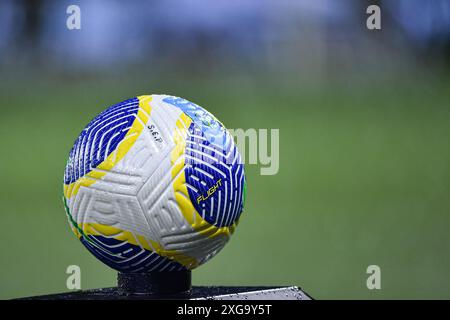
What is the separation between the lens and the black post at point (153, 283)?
1176mm

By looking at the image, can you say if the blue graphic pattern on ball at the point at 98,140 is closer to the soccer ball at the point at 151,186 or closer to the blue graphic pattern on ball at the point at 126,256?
the soccer ball at the point at 151,186

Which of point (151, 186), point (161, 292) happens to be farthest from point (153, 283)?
point (151, 186)

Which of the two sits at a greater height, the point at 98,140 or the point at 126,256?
the point at 98,140

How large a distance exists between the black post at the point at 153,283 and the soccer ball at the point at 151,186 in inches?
0.7

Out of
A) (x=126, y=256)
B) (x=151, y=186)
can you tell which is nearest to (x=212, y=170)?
(x=151, y=186)

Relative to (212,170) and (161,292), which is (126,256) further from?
(212,170)

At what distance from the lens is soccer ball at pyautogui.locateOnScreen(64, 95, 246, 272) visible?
1.11m

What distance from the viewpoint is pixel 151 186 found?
111cm

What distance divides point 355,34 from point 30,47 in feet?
5.50

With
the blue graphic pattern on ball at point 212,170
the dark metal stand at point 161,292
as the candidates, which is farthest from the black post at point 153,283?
the blue graphic pattern on ball at point 212,170

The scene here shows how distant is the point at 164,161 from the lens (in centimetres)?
111

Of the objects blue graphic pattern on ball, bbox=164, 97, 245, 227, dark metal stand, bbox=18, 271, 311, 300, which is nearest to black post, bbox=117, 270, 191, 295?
dark metal stand, bbox=18, 271, 311, 300

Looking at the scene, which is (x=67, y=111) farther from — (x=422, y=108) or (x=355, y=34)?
(x=422, y=108)

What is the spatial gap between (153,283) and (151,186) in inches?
7.5
